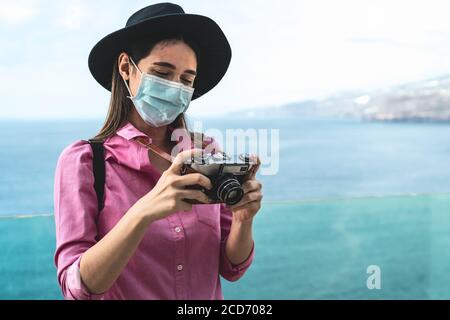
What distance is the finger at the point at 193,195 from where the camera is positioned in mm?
889

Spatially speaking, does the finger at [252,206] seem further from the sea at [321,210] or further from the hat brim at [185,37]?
the sea at [321,210]

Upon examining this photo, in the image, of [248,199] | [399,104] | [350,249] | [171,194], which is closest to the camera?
[171,194]

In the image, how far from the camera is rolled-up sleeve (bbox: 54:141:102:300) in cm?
92

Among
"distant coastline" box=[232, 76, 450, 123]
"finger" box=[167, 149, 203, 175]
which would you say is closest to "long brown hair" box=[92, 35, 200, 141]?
"finger" box=[167, 149, 203, 175]

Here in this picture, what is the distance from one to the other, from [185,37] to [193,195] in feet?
1.06

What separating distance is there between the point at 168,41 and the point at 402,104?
2.76 meters

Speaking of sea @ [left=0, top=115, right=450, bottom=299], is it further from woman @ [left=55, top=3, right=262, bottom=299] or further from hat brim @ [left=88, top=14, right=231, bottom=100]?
woman @ [left=55, top=3, right=262, bottom=299]

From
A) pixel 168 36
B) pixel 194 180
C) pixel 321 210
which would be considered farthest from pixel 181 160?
pixel 321 210

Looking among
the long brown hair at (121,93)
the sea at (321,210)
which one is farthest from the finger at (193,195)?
the sea at (321,210)

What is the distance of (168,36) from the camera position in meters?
1.04

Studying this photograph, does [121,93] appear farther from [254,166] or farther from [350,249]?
[350,249]

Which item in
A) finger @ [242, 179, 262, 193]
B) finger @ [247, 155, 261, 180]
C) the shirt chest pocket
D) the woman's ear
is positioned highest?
the woman's ear
